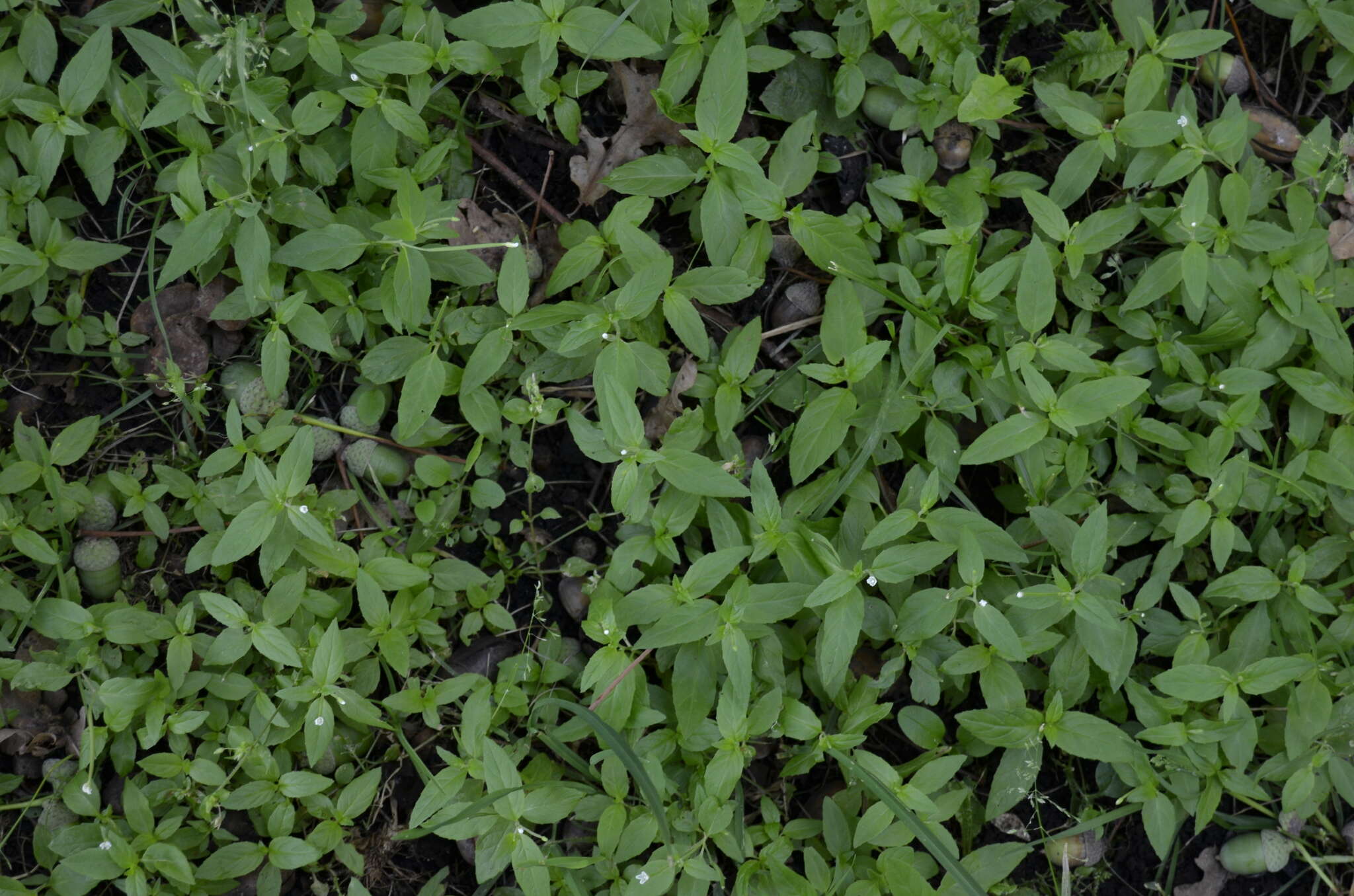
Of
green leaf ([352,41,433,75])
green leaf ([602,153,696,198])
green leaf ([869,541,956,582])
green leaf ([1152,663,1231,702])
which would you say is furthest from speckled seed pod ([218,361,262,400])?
green leaf ([1152,663,1231,702])

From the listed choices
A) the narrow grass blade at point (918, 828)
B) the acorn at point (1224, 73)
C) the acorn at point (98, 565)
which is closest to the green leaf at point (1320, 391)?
the acorn at point (1224, 73)

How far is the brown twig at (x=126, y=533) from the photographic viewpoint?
3100 mm

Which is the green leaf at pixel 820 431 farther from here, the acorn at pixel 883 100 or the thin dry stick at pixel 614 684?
the acorn at pixel 883 100

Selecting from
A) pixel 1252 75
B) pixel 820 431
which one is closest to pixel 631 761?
pixel 820 431

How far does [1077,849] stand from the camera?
309 cm

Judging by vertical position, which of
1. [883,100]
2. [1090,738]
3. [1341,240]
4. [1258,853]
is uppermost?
[883,100]

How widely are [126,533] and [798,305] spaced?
2.23 meters

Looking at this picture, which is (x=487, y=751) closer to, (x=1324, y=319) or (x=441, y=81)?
(x=441, y=81)

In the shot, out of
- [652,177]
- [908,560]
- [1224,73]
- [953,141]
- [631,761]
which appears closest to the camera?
[631,761]

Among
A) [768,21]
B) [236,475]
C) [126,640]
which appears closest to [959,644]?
[768,21]

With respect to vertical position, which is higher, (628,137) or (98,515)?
(628,137)

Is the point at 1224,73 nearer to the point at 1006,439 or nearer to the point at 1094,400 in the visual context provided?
the point at 1094,400

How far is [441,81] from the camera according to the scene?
3.05 metres

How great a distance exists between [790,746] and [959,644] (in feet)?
1.94
